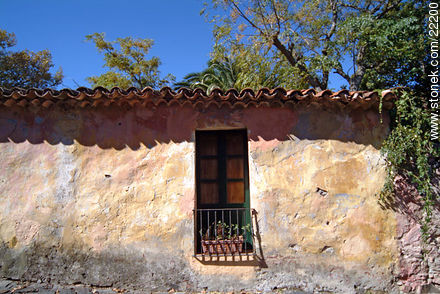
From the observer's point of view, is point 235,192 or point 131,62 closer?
point 235,192

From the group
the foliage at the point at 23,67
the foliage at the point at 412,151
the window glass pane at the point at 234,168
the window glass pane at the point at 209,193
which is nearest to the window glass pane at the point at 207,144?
the window glass pane at the point at 234,168

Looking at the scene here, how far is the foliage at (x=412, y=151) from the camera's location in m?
4.44

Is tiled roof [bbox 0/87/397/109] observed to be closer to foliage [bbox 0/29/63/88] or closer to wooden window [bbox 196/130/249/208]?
wooden window [bbox 196/130/249/208]

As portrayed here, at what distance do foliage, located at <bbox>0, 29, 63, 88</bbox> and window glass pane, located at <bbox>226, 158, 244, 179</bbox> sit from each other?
46.7 ft

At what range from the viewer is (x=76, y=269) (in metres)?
4.66

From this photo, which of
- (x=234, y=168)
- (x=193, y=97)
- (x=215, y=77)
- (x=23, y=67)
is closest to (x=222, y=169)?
(x=234, y=168)

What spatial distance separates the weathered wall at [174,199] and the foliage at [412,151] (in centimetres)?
19

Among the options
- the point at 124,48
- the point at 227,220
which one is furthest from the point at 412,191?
the point at 124,48

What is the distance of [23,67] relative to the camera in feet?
51.3

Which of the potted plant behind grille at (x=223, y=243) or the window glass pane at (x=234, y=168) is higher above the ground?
the window glass pane at (x=234, y=168)

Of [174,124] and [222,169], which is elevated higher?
[174,124]

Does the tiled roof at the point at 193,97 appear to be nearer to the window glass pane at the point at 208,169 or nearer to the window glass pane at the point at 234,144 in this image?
the window glass pane at the point at 234,144

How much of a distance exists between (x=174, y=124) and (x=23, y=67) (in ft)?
47.0

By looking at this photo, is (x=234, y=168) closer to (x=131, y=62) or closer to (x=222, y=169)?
(x=222, y=169)
